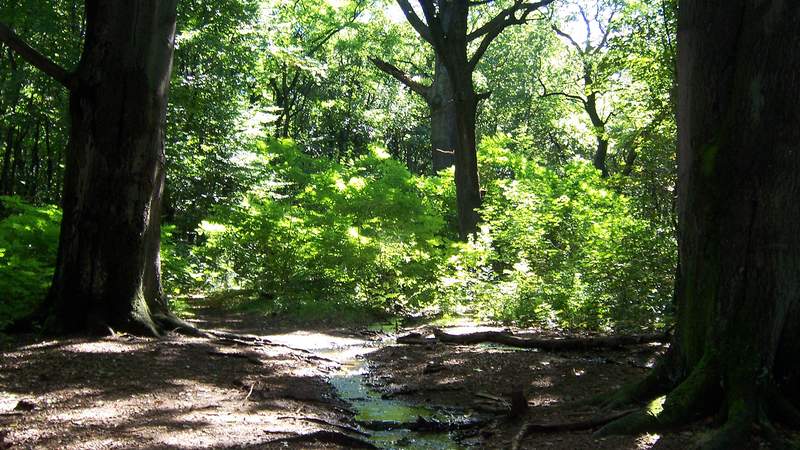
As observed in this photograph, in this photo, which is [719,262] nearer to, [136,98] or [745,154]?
[745,154]

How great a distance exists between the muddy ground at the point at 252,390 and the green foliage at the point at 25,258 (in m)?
1.15

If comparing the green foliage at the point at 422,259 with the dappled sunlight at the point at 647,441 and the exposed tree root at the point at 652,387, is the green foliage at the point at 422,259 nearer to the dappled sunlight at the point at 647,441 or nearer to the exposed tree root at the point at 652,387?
the exposed tree root at the point at 652,387

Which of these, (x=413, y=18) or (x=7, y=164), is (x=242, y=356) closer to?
(x=413, y=18)

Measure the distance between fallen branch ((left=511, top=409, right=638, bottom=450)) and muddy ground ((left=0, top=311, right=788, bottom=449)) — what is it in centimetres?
6

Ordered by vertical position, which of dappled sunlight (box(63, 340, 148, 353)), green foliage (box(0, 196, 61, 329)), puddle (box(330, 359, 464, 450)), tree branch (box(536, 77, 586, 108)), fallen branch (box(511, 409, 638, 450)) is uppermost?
tree branch (box(536, 77, 586, 108))

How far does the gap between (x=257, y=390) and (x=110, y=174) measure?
3.39 meters

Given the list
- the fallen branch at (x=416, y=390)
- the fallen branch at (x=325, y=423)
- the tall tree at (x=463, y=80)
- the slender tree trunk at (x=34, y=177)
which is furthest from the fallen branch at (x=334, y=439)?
the slender tree trunk at (x=34, y=177)

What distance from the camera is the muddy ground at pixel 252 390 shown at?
Answer: 4730 millimetres

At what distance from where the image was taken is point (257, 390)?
6.61m

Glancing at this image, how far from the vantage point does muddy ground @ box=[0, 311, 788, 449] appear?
4.73 meters

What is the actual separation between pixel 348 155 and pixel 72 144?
1179 inches

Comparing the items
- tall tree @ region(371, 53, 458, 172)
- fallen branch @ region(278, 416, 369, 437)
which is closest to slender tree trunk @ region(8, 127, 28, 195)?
tall tree @ region(371, 53, 458, 172)

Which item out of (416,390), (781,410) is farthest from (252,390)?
(781,410)

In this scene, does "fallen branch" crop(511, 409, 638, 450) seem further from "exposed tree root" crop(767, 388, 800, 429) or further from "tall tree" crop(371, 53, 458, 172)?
"tall tree" crop(371, 53, 458, 172)
